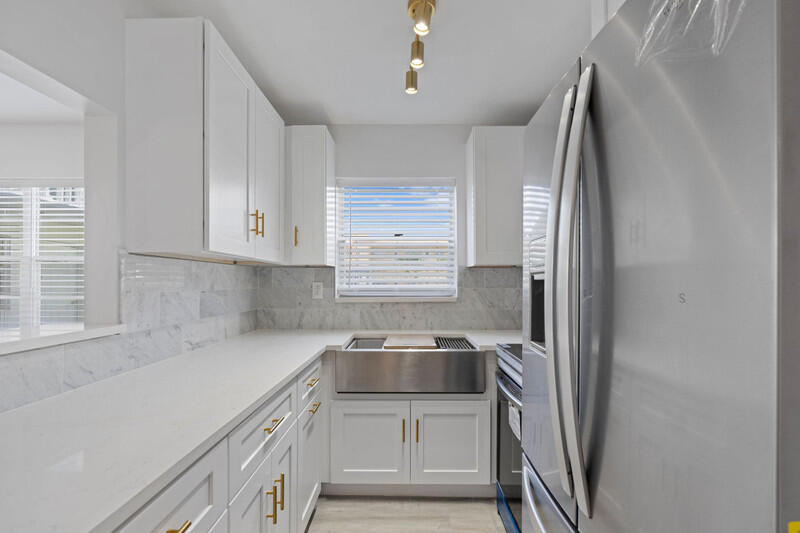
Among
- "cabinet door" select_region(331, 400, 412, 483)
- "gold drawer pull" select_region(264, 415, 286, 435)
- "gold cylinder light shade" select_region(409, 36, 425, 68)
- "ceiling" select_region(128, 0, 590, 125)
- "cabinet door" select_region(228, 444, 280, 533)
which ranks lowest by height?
"cabinet door" select_region(331, 400, 412, 483)

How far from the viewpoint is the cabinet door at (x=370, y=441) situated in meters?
2.25

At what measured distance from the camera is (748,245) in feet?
1.44

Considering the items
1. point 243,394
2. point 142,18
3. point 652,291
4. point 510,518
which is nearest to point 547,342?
point 652,291

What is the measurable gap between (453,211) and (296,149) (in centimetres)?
117

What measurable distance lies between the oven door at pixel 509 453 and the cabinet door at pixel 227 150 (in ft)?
4.47

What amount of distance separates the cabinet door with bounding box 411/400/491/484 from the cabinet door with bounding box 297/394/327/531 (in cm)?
49

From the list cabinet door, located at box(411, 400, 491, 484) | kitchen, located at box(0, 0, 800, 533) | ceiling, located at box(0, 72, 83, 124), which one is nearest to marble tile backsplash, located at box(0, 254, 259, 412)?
kitchen, located at box(0, 0, 800, 533)

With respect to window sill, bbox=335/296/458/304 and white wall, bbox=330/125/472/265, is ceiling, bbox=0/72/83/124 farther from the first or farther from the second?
window sill, bbox=335/296/458/304

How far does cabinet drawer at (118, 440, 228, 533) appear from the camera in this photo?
749 millimetres

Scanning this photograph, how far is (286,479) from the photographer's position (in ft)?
5.24

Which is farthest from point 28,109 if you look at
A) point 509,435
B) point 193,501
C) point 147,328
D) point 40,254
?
point 509,435

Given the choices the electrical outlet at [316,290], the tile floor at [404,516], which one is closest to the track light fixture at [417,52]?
the electrical outlet at [316,290]

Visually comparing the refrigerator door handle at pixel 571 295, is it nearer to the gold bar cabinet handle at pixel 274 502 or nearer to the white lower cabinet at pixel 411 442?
the gold bar cabinet handle at pixel 274 502

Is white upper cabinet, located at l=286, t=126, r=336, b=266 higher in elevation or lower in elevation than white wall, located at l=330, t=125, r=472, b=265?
lower
